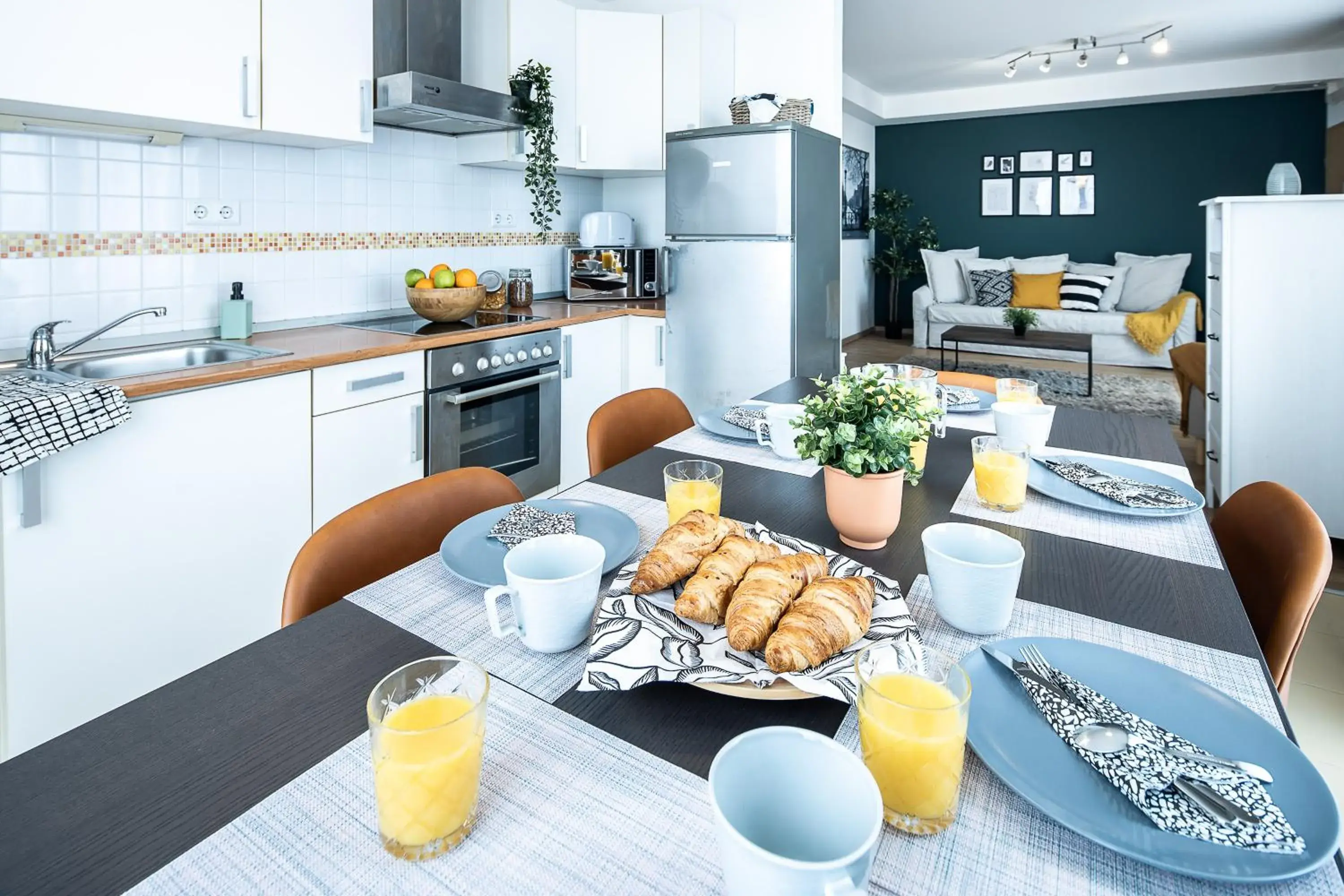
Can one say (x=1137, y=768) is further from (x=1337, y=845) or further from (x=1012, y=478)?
(x=1012, y=478)

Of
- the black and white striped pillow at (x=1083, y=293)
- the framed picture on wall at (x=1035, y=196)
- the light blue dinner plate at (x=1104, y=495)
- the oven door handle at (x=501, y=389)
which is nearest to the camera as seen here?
the light blue dinner plate at (x=1104, y=495)

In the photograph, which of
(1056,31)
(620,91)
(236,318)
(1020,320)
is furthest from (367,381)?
(1020,320)

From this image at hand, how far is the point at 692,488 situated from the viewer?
3.54 feet

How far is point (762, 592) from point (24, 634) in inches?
67.4

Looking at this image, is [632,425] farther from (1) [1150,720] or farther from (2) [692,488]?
(1) [1150,720]

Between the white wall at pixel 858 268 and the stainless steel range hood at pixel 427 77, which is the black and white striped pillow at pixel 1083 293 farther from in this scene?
the stainless steel range hood at pixel 427 77

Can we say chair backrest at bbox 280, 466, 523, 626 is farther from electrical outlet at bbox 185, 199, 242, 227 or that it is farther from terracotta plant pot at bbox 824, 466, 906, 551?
electrical outlet at bbox 185, 199, 242, 227

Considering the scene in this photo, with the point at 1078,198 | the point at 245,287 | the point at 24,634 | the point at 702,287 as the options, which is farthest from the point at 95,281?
the point at 1078,198

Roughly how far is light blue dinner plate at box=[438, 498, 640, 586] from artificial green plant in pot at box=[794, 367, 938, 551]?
0.92 ft

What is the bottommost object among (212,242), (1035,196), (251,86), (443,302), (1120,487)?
(1120,487)

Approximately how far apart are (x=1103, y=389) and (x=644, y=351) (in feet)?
14.4

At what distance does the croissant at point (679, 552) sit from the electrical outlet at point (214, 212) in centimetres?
228

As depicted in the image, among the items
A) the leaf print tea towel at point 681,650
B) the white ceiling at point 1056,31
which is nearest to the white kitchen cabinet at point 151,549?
the leaf print tea towel at point 681,650

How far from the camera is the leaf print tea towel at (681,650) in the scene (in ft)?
2.26
